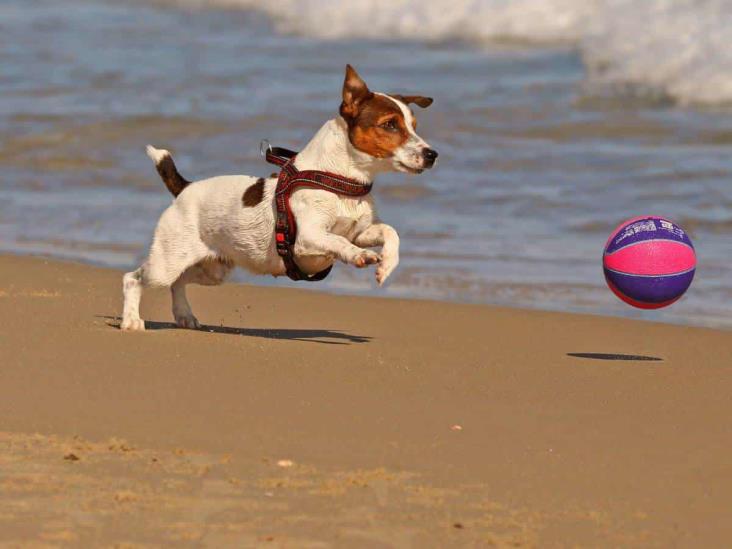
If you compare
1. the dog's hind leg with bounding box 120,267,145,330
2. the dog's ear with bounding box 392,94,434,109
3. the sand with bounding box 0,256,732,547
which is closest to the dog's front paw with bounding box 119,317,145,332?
the dog's hind leg with bounding box 120,267,145,330

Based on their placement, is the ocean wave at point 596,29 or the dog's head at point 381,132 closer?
the dog's head at point 381,132

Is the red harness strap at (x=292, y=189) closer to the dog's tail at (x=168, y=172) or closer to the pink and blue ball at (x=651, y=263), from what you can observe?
the dog's tail at (x=168, y=172)

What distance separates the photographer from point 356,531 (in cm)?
393

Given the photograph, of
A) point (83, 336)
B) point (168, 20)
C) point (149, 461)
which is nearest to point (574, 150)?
point (83, 336)

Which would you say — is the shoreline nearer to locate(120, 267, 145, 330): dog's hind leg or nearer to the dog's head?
locate(120, 267, 145, 330): dog's hind leg

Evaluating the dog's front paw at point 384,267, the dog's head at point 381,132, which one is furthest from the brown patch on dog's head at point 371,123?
the dog's front paw at point 384,267

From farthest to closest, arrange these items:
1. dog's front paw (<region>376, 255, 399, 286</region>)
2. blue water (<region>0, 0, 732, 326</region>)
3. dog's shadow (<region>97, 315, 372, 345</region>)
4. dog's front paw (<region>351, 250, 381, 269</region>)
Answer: blue water (<region>0, 0, 732, 326</region>)
dog's shadow (<region>97, 315, 372, 345</region>)
dog's front paw (<region>376, 255, 399, 286</region>)
dog's front paw (<region>351, 250, 381, 269</region>)

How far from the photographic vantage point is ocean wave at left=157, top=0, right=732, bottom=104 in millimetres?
17094

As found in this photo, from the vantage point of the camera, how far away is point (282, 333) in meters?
7.20

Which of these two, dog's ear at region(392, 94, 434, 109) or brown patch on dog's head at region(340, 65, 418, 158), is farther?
dog's ear at region(392, 94, 434, 109)

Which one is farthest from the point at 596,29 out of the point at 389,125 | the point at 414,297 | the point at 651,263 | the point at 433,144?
the point at 389,125

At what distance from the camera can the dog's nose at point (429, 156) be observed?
6.64 meters

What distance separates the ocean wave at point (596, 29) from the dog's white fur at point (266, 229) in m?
10.2

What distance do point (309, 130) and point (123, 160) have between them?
2.18m
